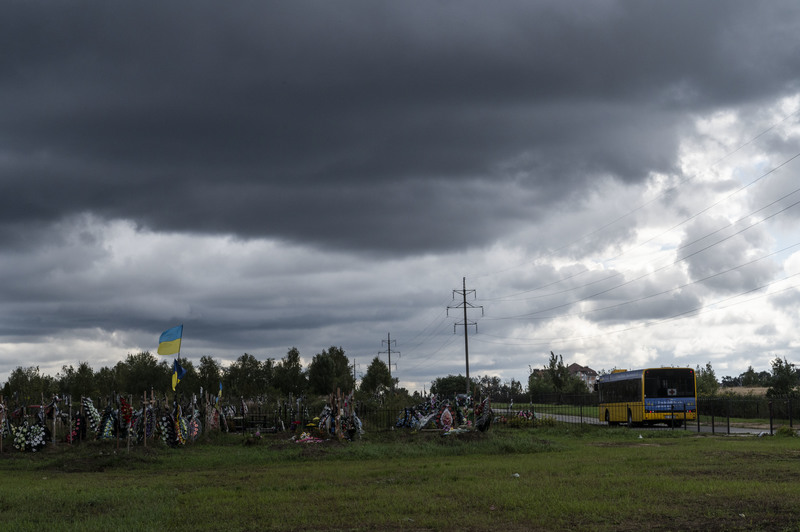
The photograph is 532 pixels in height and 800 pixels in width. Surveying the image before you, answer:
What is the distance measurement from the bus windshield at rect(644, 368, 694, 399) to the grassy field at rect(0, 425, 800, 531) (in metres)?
14.0

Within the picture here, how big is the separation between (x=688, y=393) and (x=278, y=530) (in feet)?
122

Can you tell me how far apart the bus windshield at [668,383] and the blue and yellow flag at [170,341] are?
86.9ft

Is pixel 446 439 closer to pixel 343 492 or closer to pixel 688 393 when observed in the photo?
pixel 343 492

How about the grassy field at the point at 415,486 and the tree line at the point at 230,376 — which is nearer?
the grassy field at the point at 415,486

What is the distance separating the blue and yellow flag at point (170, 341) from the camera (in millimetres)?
33438

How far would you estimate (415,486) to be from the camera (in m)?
17.8

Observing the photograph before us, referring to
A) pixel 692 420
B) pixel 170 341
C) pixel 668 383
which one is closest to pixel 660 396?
pixel 668 383

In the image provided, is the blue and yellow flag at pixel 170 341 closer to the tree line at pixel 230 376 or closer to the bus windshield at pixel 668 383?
the bus windshield at pixel 668 383

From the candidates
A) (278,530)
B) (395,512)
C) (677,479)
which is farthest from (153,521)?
(677,479)

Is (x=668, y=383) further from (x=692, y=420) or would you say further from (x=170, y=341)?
(x=170, y=341)

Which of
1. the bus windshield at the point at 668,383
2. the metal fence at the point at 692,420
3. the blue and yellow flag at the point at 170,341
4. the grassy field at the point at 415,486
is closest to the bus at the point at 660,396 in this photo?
the bus windshield at the point at 668,383

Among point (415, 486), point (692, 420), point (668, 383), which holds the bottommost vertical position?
point (692, 420)

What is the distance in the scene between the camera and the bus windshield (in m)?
43.9

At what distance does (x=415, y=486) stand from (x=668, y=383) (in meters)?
30.7
